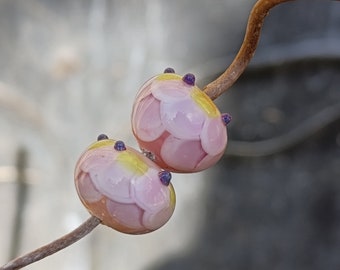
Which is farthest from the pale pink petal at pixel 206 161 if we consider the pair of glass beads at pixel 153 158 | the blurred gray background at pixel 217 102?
the blurred gray background at pixel 217 102

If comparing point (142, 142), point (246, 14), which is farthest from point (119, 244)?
point (142, 142)

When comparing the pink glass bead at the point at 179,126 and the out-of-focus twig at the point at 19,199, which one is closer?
the pink glass bead at the point at 179,126

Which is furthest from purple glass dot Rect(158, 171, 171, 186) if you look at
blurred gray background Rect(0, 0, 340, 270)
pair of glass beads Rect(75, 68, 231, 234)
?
blurred gray background Rect(0, 0, 340, 270)

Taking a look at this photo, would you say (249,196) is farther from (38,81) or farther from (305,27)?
(38,81)

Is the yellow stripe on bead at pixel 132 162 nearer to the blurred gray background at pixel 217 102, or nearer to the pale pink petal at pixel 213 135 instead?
the pale pink petal at pixel 213 135

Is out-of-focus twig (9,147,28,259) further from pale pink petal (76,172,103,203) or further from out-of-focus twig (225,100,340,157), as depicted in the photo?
pale pink petal (76,172,103,203)

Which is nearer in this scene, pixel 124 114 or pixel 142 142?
pixel 142 142

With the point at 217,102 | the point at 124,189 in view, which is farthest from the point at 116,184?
the point at 217,102
